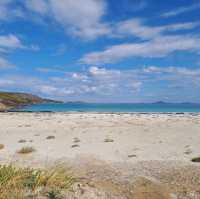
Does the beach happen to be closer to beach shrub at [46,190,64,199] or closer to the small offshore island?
the small offshore island

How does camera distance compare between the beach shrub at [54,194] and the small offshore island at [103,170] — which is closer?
the beach shrub at [54,194]

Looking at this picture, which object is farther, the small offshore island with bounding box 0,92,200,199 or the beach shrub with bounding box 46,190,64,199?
the small offshore island with bounding box 0,92,200,199

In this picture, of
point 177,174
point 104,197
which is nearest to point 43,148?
point 177,174

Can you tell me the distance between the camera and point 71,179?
8430 millimetres

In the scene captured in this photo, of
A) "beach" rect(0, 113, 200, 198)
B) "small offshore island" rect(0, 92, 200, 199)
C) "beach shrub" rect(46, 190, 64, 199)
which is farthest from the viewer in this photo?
"beach" rect(0, 113, 200, 198)

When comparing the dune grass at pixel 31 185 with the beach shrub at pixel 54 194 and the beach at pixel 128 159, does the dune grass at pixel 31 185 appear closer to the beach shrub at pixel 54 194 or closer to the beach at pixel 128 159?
the beach shrub at pixel 54 194

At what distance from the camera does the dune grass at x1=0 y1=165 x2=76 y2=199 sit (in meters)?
7.11

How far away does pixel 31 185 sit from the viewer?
775 cm

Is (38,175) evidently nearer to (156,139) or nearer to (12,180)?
(12,180)

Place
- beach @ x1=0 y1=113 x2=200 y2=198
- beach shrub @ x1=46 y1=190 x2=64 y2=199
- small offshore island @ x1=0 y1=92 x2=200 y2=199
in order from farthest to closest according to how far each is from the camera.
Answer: beach @ x1=0 y1=113 x2=200 y2=198, small offshore island @ x1=0 y1=92 x2=200 y2=199, beach shrub @ x1=46 y1=190 x2=64 y2=199

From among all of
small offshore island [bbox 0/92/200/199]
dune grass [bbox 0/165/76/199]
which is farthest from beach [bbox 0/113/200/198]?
dune grass [bbox 0/165/76/199]

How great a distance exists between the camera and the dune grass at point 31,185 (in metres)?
7.11

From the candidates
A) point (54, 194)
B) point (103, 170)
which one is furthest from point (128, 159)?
point (54, 194)

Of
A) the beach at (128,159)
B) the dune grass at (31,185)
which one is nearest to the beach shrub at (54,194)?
the dune grass at (31,185)
